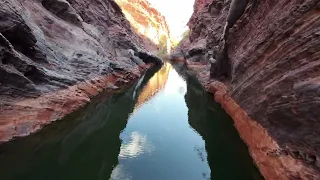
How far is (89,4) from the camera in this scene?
39781mm

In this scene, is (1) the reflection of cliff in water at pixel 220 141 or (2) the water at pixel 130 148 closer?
(2) the water at pixel 130 148

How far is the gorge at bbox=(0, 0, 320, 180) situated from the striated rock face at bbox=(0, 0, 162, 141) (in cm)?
8

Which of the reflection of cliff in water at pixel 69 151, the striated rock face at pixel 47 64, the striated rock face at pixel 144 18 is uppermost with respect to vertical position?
the striated rock face at pixel 144 18

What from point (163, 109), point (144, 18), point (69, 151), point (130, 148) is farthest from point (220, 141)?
point (144, 18)

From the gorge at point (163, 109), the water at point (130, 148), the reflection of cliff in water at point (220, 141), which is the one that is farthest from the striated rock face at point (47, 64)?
the reflection of cliff in water at point (220, 141)

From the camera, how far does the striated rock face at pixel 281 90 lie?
418 inches

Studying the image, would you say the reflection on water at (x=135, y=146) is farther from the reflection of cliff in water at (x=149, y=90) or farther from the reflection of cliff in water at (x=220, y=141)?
the reflection of cliff in water at (x=149, y=90)

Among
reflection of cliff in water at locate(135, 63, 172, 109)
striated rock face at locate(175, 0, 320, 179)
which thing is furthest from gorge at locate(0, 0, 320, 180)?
reflection of cliff in water at locate(135, 63, 172, 109)

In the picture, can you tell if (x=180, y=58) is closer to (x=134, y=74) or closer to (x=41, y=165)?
(x=134, y=74)

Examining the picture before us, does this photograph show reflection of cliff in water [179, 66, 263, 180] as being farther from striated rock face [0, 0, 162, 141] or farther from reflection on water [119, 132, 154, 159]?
striated rock face [0, 0, 162, 141]

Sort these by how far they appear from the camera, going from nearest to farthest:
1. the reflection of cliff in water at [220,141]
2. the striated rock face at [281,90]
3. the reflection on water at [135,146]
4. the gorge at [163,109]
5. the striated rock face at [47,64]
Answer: the striated rock face at [281,90]
the gorge at [163,109]
the reflection of cliff in water at [220,141]
the reflection on water at [135,146]
the striated rock face at [47,64]

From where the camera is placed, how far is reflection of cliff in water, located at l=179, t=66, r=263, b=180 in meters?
13.0

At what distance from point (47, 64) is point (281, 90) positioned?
15.0 m

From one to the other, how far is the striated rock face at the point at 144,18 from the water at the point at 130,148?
70903 millimetres
